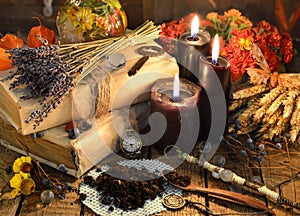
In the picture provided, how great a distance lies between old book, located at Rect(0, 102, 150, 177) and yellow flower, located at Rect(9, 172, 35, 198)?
0.10 meters

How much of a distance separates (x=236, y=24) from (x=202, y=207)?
0.73m

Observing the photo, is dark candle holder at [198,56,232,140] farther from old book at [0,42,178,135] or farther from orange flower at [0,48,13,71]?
orange flower at [0,48,13,71]

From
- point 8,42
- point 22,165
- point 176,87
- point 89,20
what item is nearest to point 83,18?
point 89,20

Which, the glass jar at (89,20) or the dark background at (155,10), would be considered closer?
the glass jar at (89,20)

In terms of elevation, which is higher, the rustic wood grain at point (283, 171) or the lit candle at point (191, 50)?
the lit candle at point (191, 50)

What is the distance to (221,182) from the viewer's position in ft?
4.34

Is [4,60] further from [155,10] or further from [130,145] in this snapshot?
[155,10]

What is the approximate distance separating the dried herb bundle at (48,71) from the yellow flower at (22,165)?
0.10 m

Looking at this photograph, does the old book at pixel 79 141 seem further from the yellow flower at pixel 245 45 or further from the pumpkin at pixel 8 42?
the yellow flower at pixel 245 45

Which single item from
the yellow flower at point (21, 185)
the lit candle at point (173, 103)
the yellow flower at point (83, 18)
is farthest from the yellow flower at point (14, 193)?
the yellow flower at point (83, 18)

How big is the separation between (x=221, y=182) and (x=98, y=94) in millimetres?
403

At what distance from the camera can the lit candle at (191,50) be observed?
1.44 meters

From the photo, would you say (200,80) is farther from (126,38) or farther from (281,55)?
(281,55)

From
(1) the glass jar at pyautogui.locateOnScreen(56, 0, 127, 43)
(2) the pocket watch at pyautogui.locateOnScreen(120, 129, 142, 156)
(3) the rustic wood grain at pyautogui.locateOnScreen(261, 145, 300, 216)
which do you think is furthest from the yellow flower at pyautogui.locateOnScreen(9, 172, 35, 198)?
(3) the rustic wood grain at pyautogui.locateOnScreen(261, 145, 300, 216)
